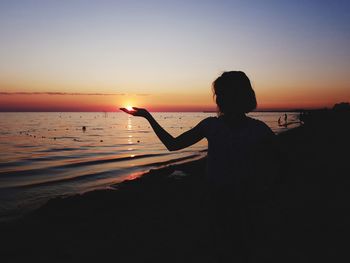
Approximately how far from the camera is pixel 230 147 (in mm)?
2646

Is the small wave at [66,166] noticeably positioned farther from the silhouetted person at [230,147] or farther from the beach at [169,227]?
the silhouetted person at [230,147]

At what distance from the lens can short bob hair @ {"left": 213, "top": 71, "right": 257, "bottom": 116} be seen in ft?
8.76

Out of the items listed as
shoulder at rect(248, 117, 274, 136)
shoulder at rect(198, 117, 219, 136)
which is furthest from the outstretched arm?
shoulder at rect(248, 117, 274, 136)

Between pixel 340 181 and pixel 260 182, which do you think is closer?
pixel 260 182

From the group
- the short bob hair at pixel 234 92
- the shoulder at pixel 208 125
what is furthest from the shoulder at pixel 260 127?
the shoulder at pixel 208 125

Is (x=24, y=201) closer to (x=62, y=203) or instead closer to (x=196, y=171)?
(x=62, y=203)

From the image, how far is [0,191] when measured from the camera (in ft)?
49.2

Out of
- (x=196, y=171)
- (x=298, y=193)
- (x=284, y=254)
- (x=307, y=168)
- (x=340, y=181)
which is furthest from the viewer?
(x=196, y=171)

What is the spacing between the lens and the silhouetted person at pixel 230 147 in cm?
263

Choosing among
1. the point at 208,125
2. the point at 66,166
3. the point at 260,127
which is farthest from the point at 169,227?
the point at 66,166

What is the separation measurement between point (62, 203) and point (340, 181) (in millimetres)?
10297

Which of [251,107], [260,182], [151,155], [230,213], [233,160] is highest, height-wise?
[251,107]

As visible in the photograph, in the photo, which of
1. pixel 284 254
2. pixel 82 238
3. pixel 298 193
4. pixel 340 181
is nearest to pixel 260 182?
pixel 284 254

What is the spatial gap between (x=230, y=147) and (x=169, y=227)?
5.86 meters
